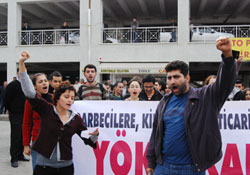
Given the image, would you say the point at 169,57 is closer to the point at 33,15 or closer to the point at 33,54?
the point at 33,54

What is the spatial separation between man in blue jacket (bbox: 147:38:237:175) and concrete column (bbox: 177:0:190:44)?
46.8 feet

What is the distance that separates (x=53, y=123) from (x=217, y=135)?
5.75ft

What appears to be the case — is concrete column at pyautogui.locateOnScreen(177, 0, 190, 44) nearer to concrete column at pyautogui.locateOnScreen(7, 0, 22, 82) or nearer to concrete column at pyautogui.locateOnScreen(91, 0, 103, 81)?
concrete column at pyautogui.locateOnScreen(91, 0, 103, 81)

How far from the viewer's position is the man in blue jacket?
256 centimetres

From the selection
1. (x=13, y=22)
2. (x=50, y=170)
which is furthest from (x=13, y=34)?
(x=50, y=170)

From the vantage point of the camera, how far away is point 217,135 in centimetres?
260

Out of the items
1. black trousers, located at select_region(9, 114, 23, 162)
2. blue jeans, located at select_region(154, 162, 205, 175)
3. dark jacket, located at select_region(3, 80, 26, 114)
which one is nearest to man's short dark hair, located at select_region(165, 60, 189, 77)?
blue jeans, located at select_region(154, 162, 205, 175)

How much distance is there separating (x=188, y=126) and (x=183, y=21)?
14839mm

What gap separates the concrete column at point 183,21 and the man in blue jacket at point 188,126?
46.8ft

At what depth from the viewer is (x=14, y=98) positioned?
6.42m

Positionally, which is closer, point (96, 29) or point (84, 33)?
point (96, 29)

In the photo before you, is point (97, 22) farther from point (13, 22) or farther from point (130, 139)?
point (130, 139)

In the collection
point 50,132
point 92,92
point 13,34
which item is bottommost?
point 50,132

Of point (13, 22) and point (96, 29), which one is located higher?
point (13, 22)
